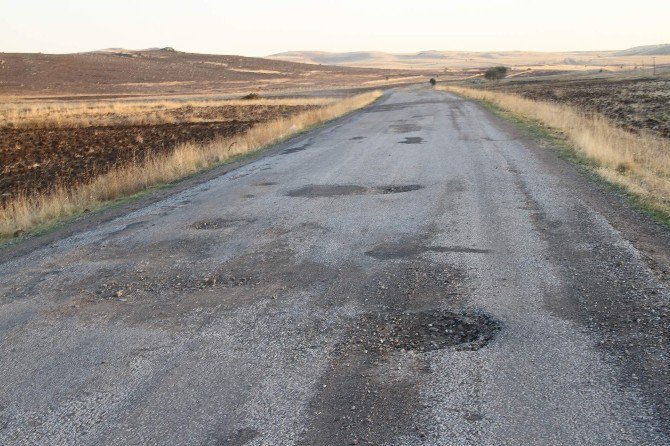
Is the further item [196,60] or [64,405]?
[196,60]

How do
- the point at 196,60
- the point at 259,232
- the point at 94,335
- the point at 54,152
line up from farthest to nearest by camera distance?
1. the point at 196,60
2. the point at 54,152
3. the point at 259,232
4. the point at 94,335

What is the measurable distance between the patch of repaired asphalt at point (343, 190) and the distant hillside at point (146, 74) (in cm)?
7979

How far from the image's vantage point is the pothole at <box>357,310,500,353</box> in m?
4.61

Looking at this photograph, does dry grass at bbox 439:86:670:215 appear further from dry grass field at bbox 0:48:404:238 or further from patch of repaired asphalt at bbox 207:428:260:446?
dry grass field at bbox 0:48:404:238

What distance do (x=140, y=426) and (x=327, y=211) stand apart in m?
5.87

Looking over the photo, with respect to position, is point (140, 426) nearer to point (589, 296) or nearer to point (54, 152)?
point (589, 296)

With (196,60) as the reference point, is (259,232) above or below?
below

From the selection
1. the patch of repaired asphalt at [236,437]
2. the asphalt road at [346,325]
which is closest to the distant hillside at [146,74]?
the asphalt road at [346,325]

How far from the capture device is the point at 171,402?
3.94 metres

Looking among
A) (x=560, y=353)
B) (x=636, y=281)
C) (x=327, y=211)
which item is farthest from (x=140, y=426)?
(x=327, y=211)

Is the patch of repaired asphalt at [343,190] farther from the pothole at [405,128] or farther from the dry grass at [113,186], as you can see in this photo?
the pothole at [405,128]

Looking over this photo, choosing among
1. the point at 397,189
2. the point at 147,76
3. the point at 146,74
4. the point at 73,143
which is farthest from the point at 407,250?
the point at 146,74

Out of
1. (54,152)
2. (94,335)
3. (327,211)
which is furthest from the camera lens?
Answer: (54,152)

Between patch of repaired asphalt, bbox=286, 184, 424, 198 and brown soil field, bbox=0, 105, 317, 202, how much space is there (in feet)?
21.7
